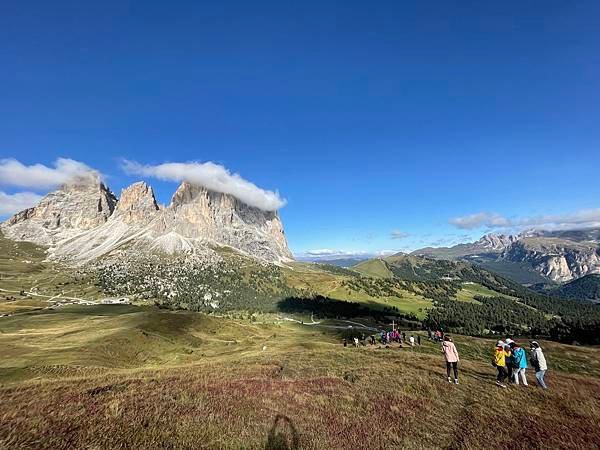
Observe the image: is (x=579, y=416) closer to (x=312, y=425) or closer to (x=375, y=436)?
(x=375, y=436)

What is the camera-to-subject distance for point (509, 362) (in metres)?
31.9

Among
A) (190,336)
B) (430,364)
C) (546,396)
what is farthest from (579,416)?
(190,336)

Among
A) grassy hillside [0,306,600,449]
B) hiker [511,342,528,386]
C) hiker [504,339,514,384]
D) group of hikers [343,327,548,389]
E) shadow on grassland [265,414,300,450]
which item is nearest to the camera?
shadow on grassland [265,414,300,450]

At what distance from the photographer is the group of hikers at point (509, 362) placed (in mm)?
30109

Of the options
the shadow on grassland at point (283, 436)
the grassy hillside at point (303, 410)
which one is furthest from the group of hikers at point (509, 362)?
the shadow on grassland at point (283, 436)

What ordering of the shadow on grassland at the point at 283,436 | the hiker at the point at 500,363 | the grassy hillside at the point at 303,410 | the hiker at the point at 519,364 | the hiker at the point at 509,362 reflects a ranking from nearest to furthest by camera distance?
A: the shadow on grassland at the point at 283,436
the grassy hillside at the point at 303,410
the hiker at the point at 500,363
the hiker at the point at 519,364
the hiker at the point at 509,362

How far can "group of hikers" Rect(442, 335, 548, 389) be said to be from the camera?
3011 cm

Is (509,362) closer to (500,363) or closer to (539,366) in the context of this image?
(500,363)

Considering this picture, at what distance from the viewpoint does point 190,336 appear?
388 ft

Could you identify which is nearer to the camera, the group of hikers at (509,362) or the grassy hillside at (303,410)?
the grassy hillside at (303,410)

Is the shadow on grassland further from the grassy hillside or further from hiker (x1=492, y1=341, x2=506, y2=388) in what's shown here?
hiker (x1=492, y1=341, x2=506, y2=388)

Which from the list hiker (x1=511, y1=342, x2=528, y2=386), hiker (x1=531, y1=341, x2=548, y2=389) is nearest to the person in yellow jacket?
hiker (x1=511, y1=342, x2=528, y2=386)

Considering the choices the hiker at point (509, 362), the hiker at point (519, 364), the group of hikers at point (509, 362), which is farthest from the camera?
the hiker at point (509, 362)

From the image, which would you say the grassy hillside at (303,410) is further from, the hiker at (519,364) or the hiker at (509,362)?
the hiker at (519,364)
